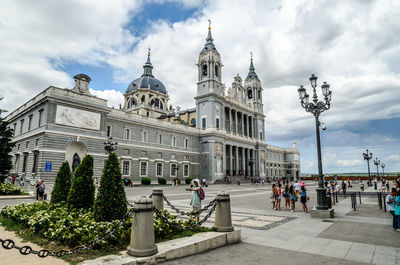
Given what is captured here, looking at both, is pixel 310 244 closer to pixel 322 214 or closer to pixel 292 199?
pixel 322 214

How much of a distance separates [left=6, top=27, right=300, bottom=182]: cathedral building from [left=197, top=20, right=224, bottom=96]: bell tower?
197 mm

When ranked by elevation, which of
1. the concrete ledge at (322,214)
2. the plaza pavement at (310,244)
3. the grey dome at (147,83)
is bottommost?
the plaza pavement at (310,244)

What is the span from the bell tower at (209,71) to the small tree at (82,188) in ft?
134

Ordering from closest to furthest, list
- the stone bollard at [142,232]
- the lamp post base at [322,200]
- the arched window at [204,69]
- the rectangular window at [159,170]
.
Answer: the stone bollard at [142,232]
the lamp post base at [322,200]
the rectangular window at [159,170]
the arched window at [204,69]

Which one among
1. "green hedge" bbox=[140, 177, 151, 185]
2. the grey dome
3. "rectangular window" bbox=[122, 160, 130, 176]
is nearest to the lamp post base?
"green hedge" bbox=[140, 177, 151, 185]

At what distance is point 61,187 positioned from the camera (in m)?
10.6

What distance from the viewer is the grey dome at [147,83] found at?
70.1 metres

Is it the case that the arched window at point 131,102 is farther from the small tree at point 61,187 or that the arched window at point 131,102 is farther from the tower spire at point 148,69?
the small tree at point 61,187

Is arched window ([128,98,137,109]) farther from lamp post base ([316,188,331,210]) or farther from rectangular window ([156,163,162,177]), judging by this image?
lamp post base ([316,188,331,210])

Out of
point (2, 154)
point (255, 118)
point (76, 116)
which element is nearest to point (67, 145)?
point (76, 116)

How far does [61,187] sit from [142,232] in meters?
7.25

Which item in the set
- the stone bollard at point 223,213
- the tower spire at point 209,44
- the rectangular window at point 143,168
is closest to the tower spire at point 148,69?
the tower spire at point 209,44

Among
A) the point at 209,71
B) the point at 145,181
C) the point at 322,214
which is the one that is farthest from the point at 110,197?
the point at 209,71

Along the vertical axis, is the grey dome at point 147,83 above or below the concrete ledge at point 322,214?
above
